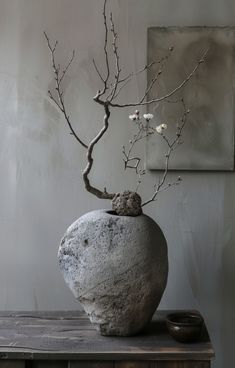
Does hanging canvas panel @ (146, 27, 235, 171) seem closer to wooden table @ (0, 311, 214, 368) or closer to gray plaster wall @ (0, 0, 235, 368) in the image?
gray plaster wall @ (0, 0, 235, 368)

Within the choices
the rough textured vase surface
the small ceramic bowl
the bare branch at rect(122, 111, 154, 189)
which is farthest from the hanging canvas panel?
the small ceramic bowl

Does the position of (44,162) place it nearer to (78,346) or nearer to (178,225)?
(178,225)

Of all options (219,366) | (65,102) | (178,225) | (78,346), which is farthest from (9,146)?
(219,366)

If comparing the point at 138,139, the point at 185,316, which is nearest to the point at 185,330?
the point at 185,316

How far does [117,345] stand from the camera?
4.89 feet

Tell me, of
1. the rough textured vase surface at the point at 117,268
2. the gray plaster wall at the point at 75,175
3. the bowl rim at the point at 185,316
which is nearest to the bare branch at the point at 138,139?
the gray plaster wall at the point at 75,175

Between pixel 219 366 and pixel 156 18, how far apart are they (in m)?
1.43

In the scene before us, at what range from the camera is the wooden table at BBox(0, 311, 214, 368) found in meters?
1.42

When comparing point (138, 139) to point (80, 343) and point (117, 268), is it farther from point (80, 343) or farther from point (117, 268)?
point (80, 343)

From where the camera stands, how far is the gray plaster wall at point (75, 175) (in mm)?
1961

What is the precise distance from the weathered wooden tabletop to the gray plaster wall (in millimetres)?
296

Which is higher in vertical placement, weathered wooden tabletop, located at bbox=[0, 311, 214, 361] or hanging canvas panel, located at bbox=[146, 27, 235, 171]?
hanging canvas panel, located at bbox=[146, 27, 235, 171]

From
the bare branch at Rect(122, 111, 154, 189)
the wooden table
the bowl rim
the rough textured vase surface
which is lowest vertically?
the wooden table

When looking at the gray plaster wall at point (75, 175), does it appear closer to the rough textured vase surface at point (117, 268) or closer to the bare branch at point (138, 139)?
the bare branch at point (138, 139)
